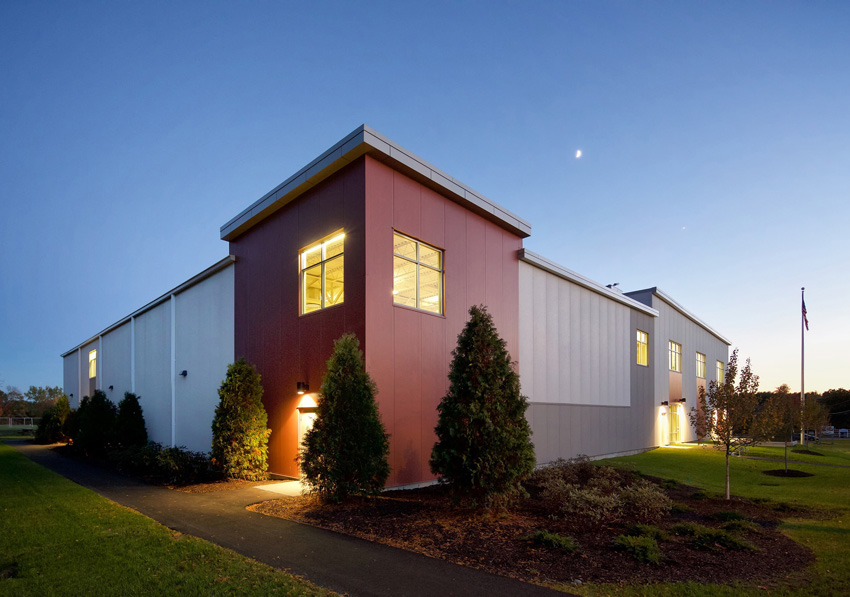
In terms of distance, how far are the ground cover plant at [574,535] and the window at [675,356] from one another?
69.7 feet

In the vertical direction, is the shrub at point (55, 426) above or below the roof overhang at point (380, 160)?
below

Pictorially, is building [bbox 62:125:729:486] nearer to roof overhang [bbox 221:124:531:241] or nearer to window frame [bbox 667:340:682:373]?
roof overhang [bbox 221:124:531:241]

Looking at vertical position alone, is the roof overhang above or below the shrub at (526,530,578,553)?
above

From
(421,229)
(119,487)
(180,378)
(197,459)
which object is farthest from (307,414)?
(180,378)

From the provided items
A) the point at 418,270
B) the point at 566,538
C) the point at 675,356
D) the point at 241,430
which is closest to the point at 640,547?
the point at 566,538

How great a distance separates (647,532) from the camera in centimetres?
666

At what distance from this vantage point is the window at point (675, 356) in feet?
95.9

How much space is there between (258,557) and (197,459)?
8158 mm

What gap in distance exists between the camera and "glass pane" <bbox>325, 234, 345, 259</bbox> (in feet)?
38.0

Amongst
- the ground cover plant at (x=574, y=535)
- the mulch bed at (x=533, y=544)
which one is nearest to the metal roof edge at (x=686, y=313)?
the ground cover plant at (x=574, y=535)

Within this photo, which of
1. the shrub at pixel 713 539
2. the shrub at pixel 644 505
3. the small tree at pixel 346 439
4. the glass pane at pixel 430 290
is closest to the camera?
the shrub at pixel 713 539

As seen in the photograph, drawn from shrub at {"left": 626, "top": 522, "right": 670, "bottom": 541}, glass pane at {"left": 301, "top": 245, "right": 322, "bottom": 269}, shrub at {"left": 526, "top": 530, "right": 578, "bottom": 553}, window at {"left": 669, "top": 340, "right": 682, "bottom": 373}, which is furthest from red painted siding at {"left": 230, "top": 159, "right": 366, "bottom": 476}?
window at {"left": 669, "top": 340, "right": 682, "bottom": 373}

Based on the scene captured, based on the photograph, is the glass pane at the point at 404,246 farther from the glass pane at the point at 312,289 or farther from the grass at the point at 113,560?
the grass at the point at 113,560

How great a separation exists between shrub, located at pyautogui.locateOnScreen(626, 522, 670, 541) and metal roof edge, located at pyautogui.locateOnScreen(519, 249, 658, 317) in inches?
398
